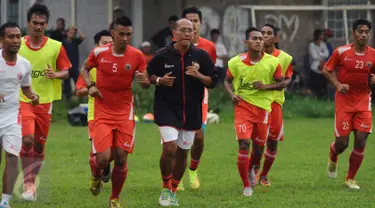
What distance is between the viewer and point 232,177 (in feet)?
53.7

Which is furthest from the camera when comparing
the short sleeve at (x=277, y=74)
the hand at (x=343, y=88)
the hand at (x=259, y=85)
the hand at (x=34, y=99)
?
the hand at (x=343, y=88)

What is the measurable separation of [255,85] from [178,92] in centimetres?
148

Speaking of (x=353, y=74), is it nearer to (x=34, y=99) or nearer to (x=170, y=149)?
(x=170, y=149)

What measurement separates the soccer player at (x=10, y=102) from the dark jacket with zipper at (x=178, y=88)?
1765 mm

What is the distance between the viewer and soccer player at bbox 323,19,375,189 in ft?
49.7

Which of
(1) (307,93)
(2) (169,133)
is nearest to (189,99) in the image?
(2) (169,133)

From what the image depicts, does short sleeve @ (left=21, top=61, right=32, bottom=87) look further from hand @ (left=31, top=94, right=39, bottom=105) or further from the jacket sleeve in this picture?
the jacket sleeve

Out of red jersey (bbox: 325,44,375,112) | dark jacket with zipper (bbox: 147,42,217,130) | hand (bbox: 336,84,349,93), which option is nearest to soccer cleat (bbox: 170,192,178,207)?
dark jacket with zipper (bbox: 147,42,217,130)

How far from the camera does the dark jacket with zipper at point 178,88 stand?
1336cm

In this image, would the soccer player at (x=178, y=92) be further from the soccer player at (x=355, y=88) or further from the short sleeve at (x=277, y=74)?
the soccer player at (x=355, y=88)

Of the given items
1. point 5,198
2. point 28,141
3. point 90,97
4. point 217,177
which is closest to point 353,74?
point 217,177

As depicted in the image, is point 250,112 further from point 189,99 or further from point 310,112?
point 310,112

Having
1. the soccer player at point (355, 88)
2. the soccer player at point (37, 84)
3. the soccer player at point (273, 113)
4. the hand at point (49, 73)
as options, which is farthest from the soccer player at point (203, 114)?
the hand at point (49, 73)

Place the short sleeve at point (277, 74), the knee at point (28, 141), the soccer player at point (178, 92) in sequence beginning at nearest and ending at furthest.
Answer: the soccer player at point (178, 92) → the knee at point (28, 141) → the short sleeve at point (277, 74)
